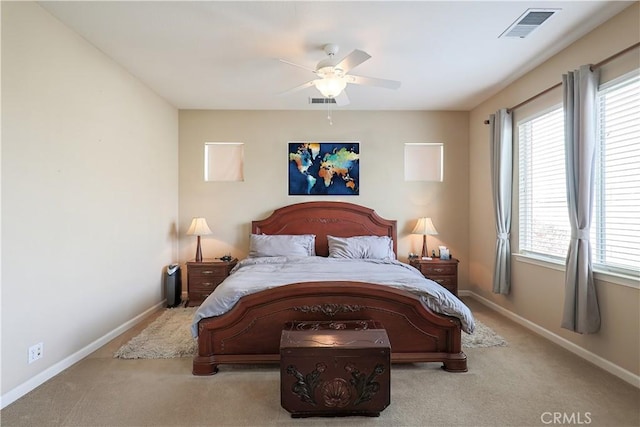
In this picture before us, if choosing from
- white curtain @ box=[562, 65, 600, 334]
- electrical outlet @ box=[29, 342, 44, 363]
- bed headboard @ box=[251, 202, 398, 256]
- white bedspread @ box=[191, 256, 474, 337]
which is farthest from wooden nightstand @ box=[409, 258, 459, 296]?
electrical outlet @ box=[29, 342, 44, 363]

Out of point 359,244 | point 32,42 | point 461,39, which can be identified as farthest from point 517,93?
point 32,42

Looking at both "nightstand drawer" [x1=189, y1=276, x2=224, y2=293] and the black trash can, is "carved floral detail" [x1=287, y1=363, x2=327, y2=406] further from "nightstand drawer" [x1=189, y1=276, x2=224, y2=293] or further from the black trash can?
the black trash can

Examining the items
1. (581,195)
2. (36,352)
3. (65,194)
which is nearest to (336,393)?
(36,352)

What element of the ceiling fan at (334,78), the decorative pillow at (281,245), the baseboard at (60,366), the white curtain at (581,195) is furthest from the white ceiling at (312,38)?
the baseboard at (60,366)

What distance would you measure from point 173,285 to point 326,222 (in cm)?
225

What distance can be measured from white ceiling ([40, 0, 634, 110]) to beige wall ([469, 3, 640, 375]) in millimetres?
141

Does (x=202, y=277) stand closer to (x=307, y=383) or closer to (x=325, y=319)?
(x=325, y=319)

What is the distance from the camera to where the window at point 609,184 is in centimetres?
237

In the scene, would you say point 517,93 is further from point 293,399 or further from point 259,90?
point 293,399

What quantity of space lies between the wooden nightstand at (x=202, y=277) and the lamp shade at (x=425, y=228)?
2.68 meters

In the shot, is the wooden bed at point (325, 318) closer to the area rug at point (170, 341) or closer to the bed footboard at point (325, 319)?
the bed footboard at point (325, 319)

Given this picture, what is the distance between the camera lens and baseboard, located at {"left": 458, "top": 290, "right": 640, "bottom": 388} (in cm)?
236

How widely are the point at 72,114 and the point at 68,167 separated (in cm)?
45

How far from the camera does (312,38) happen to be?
274 cm
